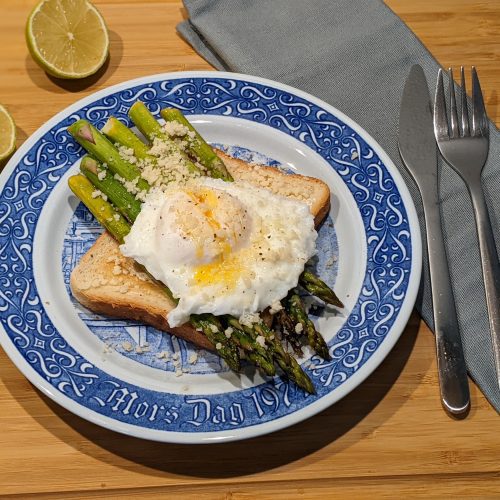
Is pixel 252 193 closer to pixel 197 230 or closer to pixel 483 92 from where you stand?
pixel 197 230

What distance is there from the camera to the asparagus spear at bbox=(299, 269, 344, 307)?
3.30 meters

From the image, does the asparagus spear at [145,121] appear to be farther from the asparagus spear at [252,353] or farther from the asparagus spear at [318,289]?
the asparagus spear at [252,353]

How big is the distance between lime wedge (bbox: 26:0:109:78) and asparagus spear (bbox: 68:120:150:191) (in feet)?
2.43

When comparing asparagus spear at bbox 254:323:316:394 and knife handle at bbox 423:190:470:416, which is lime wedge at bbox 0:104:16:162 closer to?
asparagus spear at bbox 254:323:316:394

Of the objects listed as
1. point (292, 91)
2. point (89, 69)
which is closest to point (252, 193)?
point (292, 91)

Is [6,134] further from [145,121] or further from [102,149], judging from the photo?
[145,121]

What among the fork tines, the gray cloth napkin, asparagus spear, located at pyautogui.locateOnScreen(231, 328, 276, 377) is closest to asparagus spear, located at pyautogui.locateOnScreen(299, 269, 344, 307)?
asparagus spear, located at pyautogui.locateOnScreen(231, 328, 276, 377)

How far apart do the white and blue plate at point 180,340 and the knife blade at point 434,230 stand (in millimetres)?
220

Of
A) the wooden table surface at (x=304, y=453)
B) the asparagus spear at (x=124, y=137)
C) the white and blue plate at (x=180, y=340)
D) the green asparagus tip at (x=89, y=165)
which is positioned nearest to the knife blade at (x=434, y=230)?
the wooden table surface at (x=304, y=453)

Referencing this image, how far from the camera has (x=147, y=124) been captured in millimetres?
3869

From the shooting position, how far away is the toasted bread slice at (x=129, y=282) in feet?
11.0

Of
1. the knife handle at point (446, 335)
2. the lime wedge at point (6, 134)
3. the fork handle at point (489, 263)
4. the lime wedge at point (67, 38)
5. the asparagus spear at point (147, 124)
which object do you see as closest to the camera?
the knife handle at point (446, 335)

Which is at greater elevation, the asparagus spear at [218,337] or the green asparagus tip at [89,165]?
the green asparagus tip at [89,165]

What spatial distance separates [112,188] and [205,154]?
56cm
